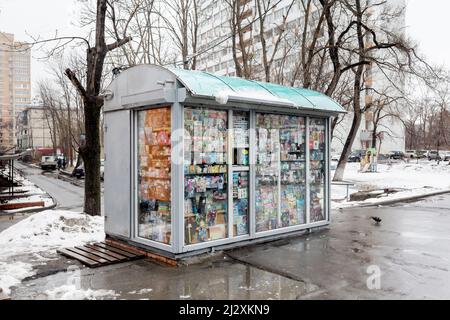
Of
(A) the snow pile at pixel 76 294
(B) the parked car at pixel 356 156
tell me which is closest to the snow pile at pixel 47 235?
(A) the snow pile at pixel 76 294

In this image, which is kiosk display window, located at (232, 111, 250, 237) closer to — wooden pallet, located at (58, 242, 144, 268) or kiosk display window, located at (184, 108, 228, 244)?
kiosk display window, located at (184, 108, 228, 244)

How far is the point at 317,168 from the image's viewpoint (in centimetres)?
870

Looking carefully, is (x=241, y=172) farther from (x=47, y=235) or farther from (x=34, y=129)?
(x=34, y=129)

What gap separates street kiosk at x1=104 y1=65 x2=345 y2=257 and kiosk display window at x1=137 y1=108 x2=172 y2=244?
2cm

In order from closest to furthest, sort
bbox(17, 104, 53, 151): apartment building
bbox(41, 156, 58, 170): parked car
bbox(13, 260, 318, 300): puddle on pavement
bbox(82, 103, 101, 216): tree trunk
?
bbox(13, 260, 318, 300): puddle on pavement < bbox(82, 103, 101, 216): tree trunk < bbox(41, 156, 58, 170): parked car < bbox(17, 104, 53, 151): apartment building

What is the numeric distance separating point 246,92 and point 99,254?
3.55 meters

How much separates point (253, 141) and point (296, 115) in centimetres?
139

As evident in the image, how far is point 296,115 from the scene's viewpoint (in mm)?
8031

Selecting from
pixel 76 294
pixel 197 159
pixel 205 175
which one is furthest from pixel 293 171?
pixel 76 294

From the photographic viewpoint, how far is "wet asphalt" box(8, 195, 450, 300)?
16.0 ft

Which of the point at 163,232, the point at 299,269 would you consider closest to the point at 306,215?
the point at 299,269

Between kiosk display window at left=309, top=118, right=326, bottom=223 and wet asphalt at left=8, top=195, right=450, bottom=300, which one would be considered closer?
wet asphalt at left=8, top=195, right=450, bottom=300

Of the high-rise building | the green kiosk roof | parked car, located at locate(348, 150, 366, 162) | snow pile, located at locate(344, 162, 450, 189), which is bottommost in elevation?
snow pile, located at locate(344, 162, 450, 189)

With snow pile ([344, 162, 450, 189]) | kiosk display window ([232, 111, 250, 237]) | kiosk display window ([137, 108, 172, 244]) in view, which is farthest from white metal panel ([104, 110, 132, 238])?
snow pile ([344, 162, 450, 189])
